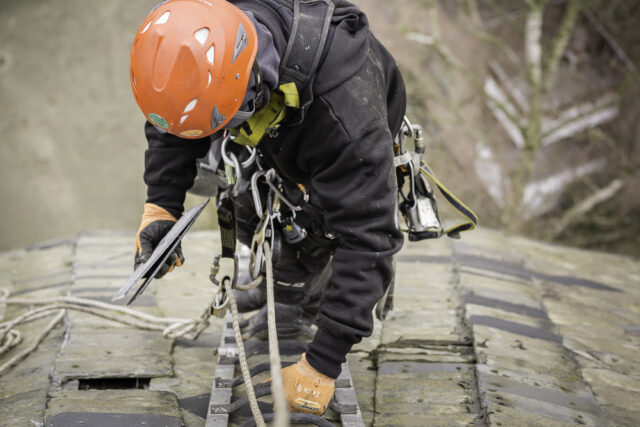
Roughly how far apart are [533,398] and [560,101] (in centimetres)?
751

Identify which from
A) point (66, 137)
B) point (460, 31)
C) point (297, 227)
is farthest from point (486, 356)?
point (460, 31)

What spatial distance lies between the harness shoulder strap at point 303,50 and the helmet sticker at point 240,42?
0.49 ft

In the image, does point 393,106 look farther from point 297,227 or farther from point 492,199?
point 492,199

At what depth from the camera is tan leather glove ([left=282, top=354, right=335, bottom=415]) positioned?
207 cm

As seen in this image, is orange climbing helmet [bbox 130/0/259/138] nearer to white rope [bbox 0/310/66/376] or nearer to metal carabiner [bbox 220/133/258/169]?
metal carabiner [bbox 220/133/258/169]

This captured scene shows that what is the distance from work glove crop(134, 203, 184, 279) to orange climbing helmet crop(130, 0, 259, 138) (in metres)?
0.69

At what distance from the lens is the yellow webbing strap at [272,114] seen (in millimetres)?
1915

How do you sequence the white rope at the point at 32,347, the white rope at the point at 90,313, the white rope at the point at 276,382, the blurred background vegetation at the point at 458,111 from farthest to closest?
the blurred background vegetation at the point at 458,111, the white rope at the point at 90,313, the white rope at the point at 32,347, the white rope at the point at 276,382

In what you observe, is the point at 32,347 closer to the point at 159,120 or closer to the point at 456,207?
the point at 159,120

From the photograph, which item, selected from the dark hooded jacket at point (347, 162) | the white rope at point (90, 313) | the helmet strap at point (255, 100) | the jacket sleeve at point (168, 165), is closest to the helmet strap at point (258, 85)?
the helmet strap at point (255, 100)

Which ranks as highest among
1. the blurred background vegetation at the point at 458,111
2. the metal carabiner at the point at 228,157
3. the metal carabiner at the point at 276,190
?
the metal carabiner at the point at 228,157

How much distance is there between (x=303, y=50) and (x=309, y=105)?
0.57 feet

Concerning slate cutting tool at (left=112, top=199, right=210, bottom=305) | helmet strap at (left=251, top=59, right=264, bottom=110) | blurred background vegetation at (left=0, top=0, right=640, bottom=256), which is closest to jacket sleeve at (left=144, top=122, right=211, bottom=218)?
slate cutting tool at (left=112, top=199, right=210, bottom=305)

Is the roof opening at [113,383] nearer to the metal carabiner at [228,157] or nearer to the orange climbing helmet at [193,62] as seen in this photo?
the metal carabiner at [228,157]
